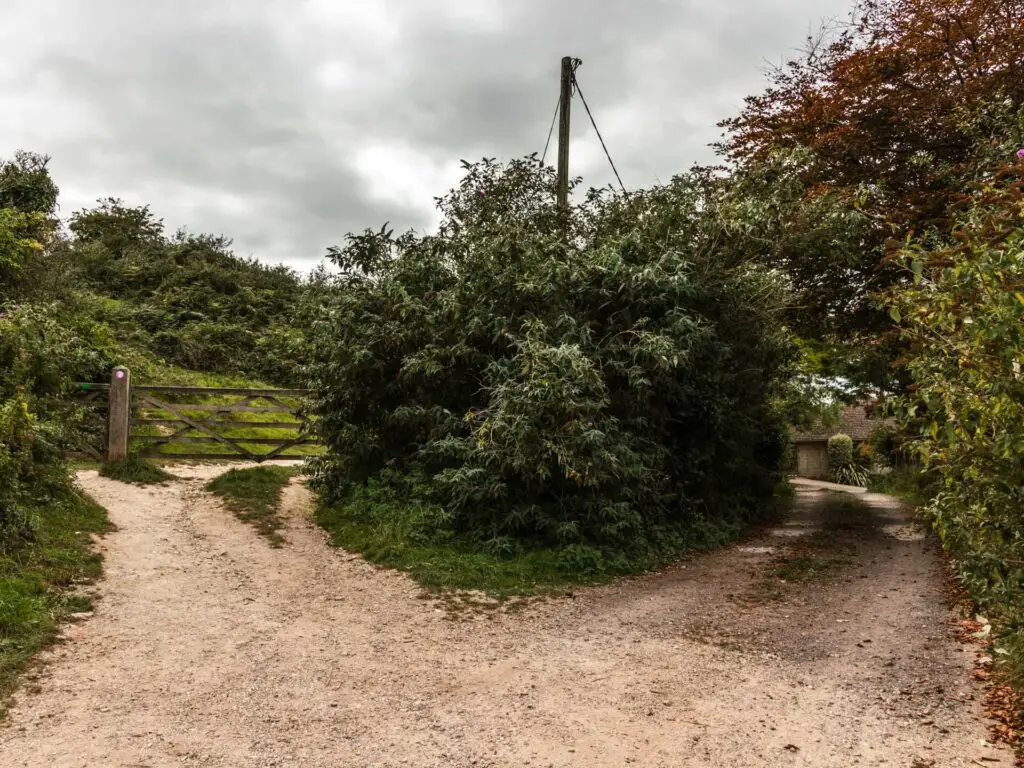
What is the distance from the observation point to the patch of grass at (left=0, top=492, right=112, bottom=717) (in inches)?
194

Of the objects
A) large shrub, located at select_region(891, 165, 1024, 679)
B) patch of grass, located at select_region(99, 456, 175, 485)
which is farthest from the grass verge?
large shrub, located at select_region(891, 165, 1024, 679)

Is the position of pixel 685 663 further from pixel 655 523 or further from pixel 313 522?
pixel 313 522

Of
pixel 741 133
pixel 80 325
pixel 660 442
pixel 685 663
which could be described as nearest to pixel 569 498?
pixel 660 442

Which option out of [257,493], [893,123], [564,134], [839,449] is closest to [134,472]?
[257,493]

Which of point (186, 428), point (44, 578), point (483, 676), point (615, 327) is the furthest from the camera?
point (186, 428)

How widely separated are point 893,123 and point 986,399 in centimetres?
826

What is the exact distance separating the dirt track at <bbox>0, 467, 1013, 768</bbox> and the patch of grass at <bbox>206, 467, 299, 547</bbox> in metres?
1.45

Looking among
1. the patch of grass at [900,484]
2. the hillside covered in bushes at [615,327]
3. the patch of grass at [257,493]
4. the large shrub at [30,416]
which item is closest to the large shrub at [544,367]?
the hillside covered in bushes at [615,327]

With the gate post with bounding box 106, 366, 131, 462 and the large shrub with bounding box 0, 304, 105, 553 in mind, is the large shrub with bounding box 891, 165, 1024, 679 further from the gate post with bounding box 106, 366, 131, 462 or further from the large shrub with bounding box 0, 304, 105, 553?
the gate post with bounding box 106, 366, 131, 462

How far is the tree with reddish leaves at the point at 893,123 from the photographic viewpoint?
388 inches

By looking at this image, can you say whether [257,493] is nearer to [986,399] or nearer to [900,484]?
[986,399]

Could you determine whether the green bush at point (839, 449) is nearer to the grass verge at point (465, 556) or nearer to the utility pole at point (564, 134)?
the utility pole at point (564, 134)

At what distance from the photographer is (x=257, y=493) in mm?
10711

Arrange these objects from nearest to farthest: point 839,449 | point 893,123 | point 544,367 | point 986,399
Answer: point 986,399
point 544,367
point 893,123
point 839,449
